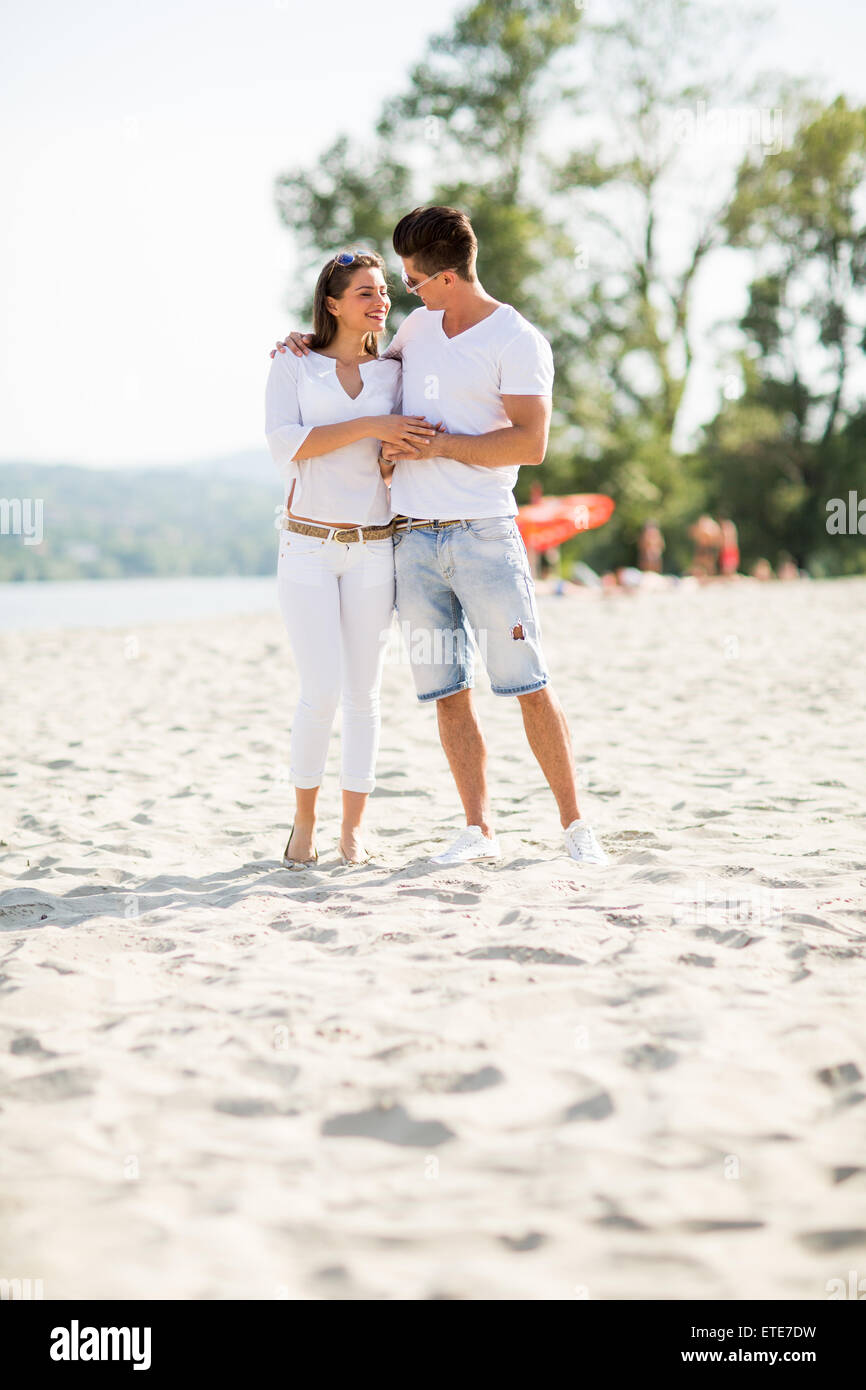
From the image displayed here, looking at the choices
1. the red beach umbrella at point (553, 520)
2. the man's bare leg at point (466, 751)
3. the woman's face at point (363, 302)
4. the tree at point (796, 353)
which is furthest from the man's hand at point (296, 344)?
the tree at point (796, 353)

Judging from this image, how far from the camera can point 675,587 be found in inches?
824

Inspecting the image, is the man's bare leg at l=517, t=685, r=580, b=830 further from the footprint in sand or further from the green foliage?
the green foliage

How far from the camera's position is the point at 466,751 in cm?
404

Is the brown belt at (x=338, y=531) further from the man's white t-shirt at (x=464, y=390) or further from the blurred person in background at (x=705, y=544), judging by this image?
the blurred person in background at (x=705, y=544)

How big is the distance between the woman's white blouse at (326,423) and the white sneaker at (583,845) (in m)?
1.21

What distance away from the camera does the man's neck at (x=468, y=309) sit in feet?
12.2

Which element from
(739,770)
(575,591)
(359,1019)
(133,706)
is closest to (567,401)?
(575,591)

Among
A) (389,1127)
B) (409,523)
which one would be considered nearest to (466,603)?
(409,523)

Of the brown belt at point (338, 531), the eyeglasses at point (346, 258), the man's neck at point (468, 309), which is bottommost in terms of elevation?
the brown belt at point (338, 531)

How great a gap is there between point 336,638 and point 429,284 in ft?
3.80

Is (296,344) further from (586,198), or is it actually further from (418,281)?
(586,198)

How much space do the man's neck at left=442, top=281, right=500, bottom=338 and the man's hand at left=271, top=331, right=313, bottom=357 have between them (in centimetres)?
46

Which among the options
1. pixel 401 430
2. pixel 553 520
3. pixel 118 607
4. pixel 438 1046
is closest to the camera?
pixel 438 1046
